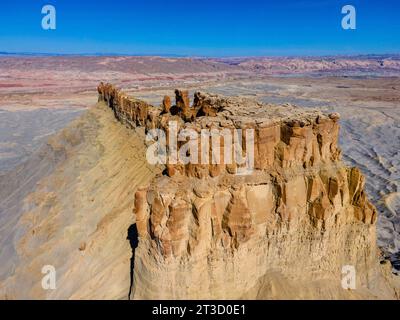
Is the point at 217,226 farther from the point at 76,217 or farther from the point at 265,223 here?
Answer: the point at 76,217

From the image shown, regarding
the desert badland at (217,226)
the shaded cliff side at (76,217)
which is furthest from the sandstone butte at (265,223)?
the shaded cliff side at (76,217)

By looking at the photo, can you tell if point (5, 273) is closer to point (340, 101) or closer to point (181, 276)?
point (181, 276)

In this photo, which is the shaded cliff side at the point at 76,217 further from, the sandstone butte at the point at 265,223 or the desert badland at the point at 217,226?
the sandstone butte at the point at 265,223

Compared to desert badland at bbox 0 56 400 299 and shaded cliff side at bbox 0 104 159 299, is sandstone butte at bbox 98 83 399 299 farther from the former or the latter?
shaded cliff side at bbox 0 104 159 299

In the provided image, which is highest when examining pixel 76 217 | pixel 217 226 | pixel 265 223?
pixel 217 226

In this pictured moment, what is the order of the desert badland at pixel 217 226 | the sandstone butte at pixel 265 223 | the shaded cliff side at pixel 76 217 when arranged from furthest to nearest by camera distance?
1. the shaded cliff side at pixel 76 217
2. the desert badland at pixel 217 226
3. the sandstone butte at pixel 265 223

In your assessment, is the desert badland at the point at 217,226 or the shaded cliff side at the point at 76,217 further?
the shaded cliff side at the point at 76,217

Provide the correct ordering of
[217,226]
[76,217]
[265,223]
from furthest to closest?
[76,217] → [265,223] → [217,226]

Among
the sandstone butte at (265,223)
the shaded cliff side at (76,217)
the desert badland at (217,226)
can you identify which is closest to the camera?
the sandstone butte at (265,223)

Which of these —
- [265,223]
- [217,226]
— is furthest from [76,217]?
[265,223]
